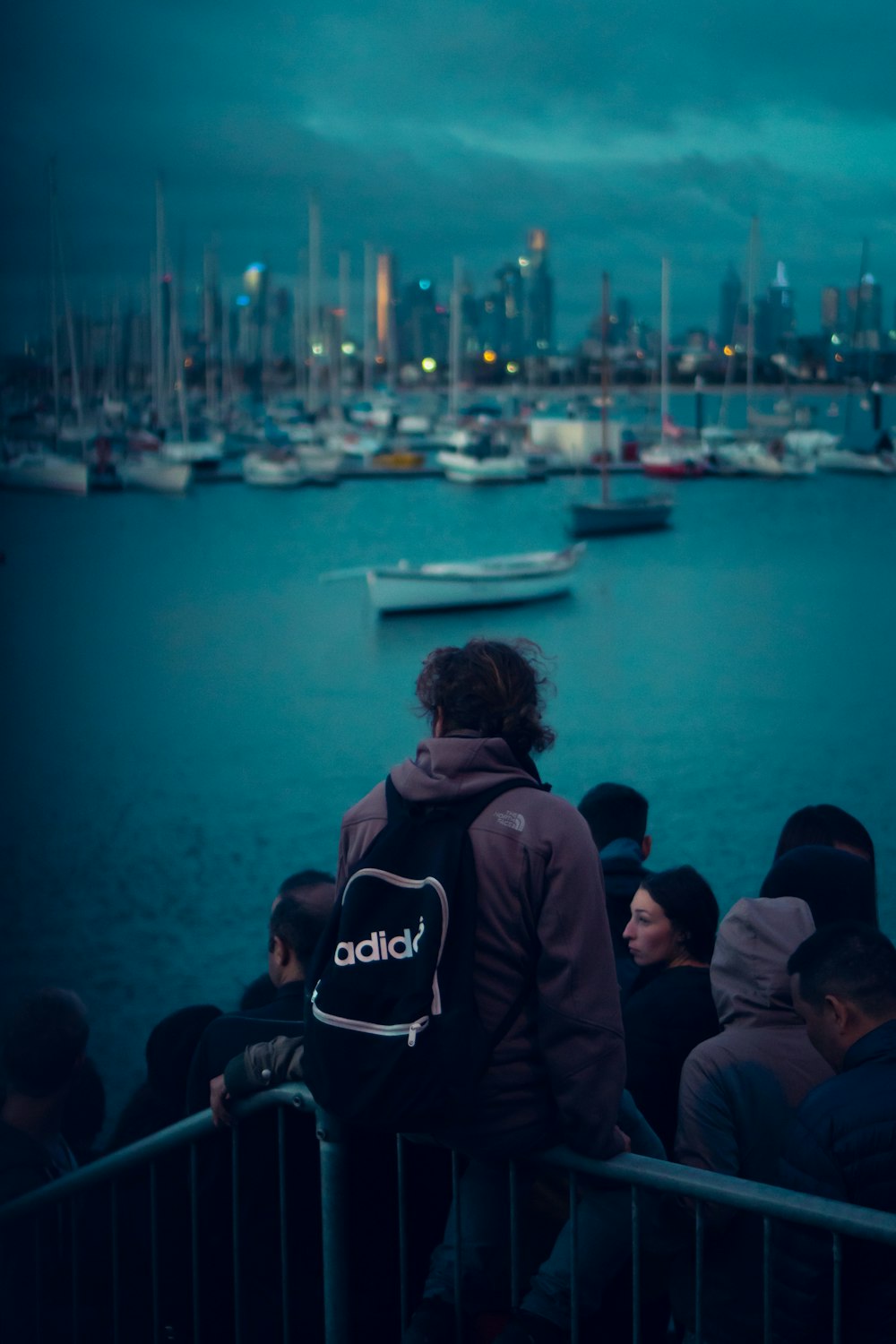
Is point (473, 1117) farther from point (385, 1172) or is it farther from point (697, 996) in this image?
point (697, 996)

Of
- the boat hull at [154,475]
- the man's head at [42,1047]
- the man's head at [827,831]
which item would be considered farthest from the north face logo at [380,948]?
the boat hull at [154,475]

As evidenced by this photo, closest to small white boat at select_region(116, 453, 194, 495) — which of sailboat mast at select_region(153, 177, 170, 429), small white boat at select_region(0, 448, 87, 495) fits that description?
small white boat at select_region(0, 448, 87, 495)

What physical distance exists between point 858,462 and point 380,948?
95.7 metres

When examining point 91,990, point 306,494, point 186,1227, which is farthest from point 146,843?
point 306,494

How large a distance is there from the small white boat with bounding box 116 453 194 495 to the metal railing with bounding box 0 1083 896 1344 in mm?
71542

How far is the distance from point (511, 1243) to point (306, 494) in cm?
7563

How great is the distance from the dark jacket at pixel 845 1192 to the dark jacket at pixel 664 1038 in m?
0.68

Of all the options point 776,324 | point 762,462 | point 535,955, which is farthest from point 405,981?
point 776,324

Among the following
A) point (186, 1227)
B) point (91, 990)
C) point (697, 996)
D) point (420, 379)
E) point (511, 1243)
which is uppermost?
point (420, 379)

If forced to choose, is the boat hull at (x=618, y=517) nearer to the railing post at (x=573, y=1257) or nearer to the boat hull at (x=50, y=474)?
the boat hull at (x=50, y=474)

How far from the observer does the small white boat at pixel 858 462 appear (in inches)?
3620

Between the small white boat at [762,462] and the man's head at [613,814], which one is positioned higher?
the small white boat at [762,462]

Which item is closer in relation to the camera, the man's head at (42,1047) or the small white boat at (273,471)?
A: the man's head at (42,1047)

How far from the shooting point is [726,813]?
68.3ft
